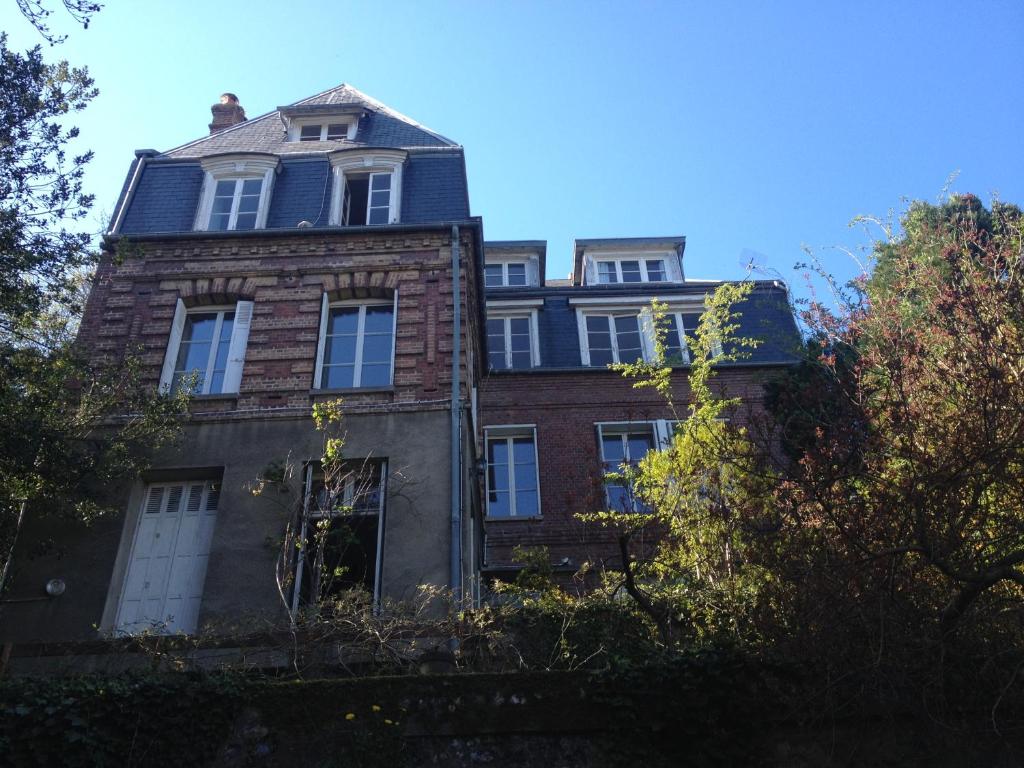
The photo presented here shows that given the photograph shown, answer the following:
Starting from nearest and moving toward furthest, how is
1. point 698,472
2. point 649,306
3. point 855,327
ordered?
point 855,327, point 698,472, point 649,306

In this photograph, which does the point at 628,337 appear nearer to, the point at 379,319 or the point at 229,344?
the point at 379,319

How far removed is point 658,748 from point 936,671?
1.87 metres

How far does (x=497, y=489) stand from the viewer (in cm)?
1825

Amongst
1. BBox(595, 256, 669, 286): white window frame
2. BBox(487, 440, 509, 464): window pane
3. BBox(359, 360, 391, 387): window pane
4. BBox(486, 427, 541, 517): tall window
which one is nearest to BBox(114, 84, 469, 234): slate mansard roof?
BBox(359, 360, 391, 387): window pane

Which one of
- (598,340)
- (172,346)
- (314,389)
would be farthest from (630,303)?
(172,346)

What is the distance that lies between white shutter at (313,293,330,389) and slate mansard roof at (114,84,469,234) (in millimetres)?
1762

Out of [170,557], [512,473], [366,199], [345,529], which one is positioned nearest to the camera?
[345,529]

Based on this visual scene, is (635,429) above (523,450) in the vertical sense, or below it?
above

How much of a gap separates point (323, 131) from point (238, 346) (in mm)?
5976

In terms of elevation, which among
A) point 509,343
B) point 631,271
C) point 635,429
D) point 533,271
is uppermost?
point 533,271

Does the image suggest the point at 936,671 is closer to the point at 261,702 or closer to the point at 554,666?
the point at 554,666

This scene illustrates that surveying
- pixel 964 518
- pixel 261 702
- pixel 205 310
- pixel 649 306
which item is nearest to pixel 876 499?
pixel 964 518

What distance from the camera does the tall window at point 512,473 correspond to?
17.9m

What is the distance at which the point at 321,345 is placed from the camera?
13.2 metres
